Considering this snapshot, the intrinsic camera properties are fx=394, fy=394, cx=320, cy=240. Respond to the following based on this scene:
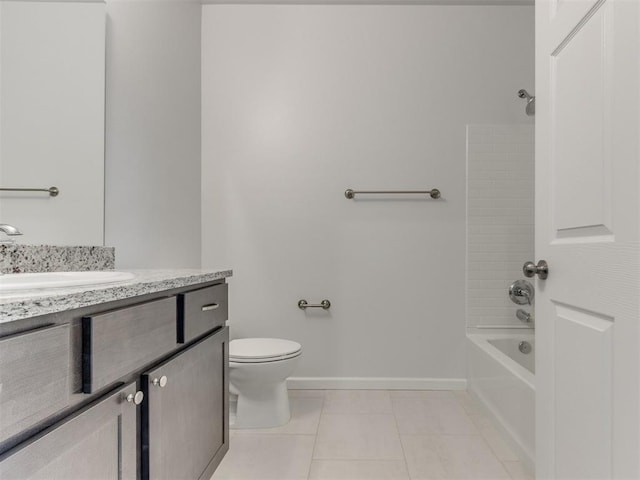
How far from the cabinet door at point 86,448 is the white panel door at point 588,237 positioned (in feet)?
3.29

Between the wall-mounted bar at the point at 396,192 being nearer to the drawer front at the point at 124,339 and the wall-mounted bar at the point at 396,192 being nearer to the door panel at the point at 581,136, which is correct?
the door panel at the point at 581,136

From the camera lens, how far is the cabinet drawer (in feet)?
3.59

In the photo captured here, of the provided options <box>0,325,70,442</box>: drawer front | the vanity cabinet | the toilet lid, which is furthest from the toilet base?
<box>0,325,70,442</box>: drawer front

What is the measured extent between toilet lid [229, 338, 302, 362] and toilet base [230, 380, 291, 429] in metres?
0.18

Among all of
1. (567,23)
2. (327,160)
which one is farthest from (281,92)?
(567,23)

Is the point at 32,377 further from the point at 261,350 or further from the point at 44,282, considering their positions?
the point at 261,350

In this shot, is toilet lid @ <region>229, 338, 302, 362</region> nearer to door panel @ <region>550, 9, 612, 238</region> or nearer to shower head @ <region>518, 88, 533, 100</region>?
door panel @ <region>550, 9, 612, 238</region>

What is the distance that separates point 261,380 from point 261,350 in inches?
5.8

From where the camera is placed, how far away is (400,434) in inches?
75.8

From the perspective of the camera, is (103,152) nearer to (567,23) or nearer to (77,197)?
(77,197)

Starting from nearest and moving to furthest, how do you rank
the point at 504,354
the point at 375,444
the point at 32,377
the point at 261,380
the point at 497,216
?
the point at 32,377 → the point at 375,444 → the point at 261,380 → the point at 504,354 → the point at 497,216

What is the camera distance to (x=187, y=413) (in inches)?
44.1

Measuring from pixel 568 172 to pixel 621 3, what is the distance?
14.9 inches

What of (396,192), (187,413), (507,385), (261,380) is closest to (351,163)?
(396,192)
